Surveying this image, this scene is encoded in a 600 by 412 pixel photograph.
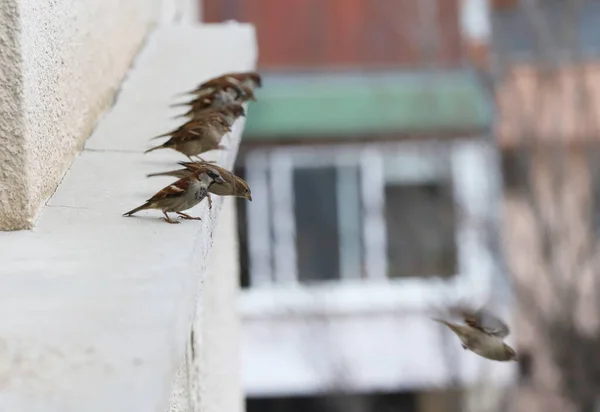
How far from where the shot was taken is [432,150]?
15375 millimetres

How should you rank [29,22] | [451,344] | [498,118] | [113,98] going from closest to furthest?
1. [29,22]
2. [113,98]
3. [451,344]
4. [498,118]

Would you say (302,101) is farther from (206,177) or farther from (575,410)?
(206,177)

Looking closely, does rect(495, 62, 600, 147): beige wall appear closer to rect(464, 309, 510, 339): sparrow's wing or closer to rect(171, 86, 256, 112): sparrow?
rect(464, 309, 510, 339): sparrow's wing

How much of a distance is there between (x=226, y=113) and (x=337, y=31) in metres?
12.7

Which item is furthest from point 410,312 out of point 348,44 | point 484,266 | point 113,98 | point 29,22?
point 29,22

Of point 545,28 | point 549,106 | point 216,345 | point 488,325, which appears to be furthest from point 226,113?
point 549,106

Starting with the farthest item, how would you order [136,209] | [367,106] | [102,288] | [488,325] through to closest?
[367,106] < [488,325] < [136,209] < [102,288]

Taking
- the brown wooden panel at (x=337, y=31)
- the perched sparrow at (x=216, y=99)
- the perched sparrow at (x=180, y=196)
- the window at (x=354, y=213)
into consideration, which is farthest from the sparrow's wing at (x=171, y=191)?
the brown wooden panel at (x=337, y=31)

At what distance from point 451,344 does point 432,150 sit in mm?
2660

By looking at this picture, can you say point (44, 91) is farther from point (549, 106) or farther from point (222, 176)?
point (549, 106)

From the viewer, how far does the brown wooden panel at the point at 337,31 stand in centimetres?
1573

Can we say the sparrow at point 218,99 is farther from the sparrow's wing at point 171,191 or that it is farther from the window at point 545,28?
the window at point 545,28

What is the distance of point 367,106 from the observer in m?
15.6

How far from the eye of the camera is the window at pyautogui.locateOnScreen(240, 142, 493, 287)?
15852 mm
